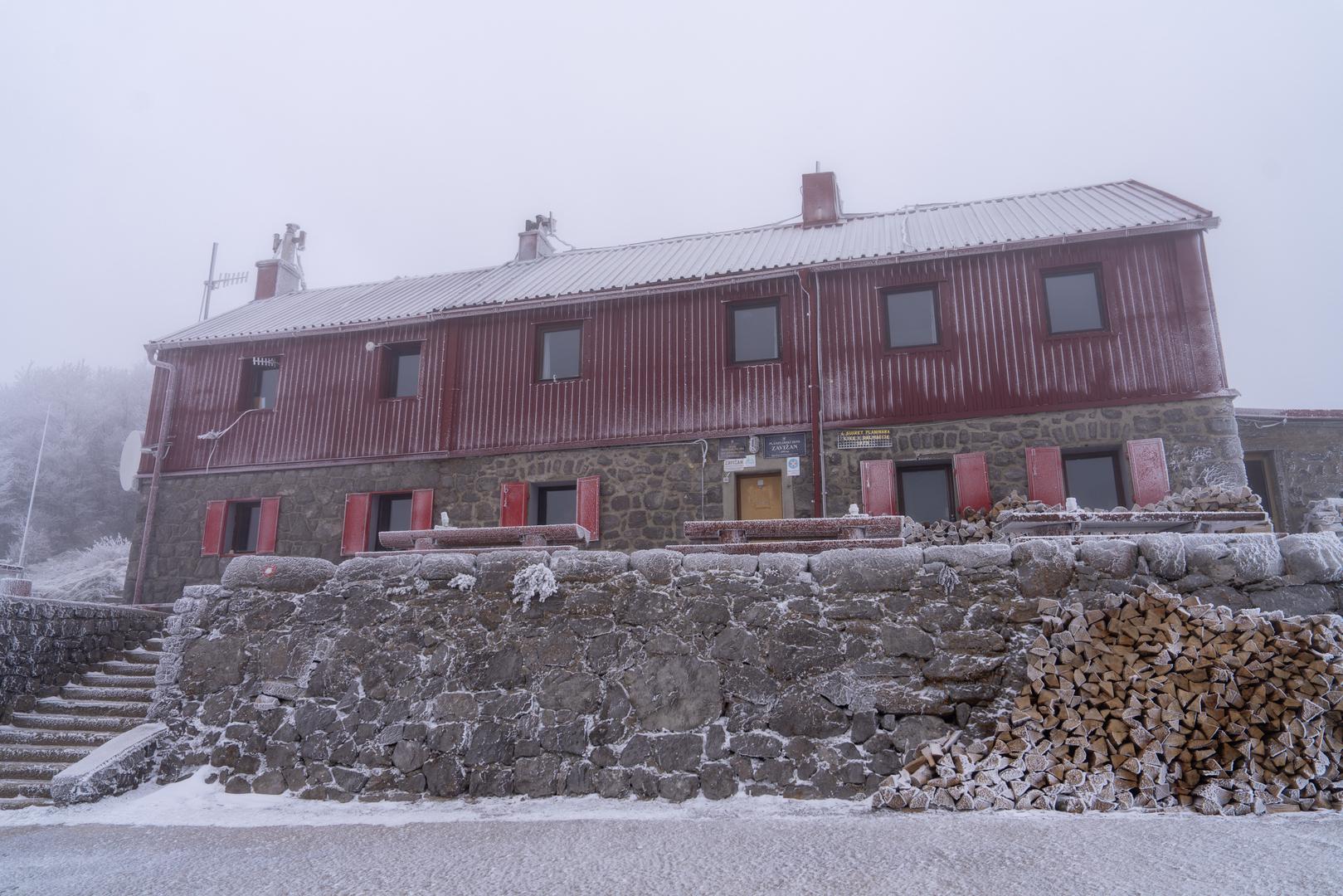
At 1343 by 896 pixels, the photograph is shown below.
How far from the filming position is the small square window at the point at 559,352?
1528 centimetres

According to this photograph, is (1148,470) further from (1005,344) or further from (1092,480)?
(1005,344)

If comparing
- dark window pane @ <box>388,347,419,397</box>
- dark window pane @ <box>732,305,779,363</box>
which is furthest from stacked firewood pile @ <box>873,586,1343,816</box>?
dark window pane @ <box>388,347,419,397</box>

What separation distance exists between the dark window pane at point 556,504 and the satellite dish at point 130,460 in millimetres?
7918

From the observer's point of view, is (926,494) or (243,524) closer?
(926,494)

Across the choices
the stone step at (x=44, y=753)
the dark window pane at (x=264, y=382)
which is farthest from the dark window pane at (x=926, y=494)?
the dark window pane at (x=264, y=382)

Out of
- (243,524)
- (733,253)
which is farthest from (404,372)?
Answer: (733,253)

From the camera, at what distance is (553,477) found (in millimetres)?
14578

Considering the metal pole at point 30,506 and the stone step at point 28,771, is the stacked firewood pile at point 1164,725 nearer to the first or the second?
the stone step at point 28,771

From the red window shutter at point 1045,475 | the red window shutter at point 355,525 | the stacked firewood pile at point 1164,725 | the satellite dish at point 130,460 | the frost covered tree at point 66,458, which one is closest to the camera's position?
the stacked firewood pile at point 1164,725

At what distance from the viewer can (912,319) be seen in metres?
13.7

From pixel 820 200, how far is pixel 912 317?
4802 mm

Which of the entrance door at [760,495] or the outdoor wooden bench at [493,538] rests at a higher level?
the entrance door at [760,495]

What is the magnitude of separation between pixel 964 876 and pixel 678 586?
3.58 meters

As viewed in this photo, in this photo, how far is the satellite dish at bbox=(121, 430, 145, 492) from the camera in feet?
52.3
